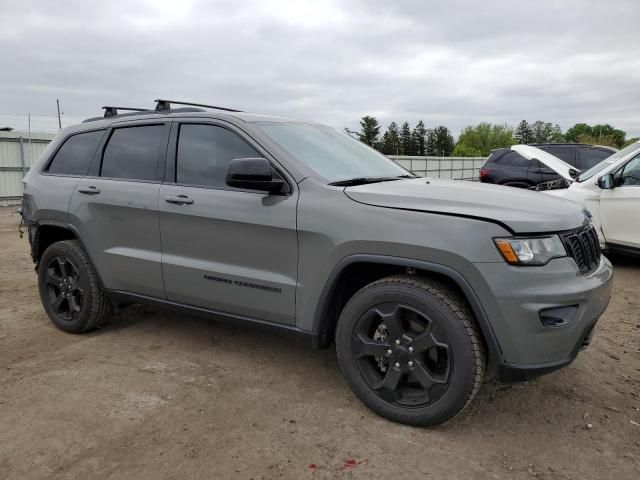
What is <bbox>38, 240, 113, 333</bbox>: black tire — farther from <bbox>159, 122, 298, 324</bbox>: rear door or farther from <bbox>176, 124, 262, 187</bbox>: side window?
<bbox>176, 124, 262, 187</bbox>: side window

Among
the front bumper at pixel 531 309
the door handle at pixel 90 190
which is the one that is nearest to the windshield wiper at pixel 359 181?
the front bumper at pixel 531 309

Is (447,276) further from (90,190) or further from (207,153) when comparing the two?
(90,190)

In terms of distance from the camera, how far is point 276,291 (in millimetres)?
3262

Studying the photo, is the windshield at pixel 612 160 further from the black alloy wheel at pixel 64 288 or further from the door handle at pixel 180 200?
the black alloy wheel at pixel 64 288

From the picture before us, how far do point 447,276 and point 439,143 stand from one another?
110793 millimetres

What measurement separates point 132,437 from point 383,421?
4.41 feet

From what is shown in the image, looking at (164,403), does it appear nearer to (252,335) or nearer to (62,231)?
(252,335)

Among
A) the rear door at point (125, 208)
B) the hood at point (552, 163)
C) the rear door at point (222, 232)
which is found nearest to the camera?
the rear door at point (222, 232)

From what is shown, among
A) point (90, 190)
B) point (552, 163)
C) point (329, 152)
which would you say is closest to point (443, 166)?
point (552, 163)

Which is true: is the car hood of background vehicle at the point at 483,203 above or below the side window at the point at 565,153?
below

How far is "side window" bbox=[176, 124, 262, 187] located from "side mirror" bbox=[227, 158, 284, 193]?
1.07 ft

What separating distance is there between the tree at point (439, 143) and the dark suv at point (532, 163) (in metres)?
98.6

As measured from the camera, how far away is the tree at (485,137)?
104m

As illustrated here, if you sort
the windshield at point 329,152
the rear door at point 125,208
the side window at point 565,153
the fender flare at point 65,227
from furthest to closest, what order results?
the side window at point 565,153, the fender flare at point 65,227, the rear door at point 125,208, the windshield at point 329,152
